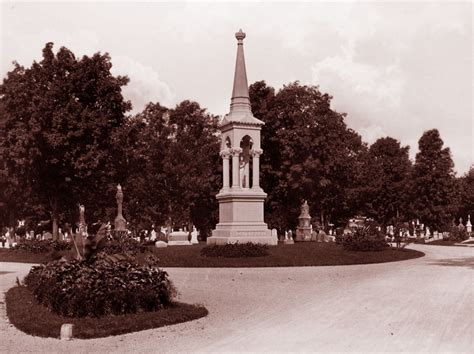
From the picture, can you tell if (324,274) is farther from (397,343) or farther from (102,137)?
(102,137)

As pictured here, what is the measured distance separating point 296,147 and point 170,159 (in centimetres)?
1403

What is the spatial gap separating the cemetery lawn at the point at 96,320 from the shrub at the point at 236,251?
11934 mm

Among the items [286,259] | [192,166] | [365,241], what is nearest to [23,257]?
[286,259]

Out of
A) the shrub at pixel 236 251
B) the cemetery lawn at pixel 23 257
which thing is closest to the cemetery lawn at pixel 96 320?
→ the shrub at pixel 236 251

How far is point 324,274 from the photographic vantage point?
1803 cm

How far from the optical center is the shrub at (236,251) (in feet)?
75.5

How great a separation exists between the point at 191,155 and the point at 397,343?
46.7m

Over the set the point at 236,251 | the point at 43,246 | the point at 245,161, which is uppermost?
the point at 245,161

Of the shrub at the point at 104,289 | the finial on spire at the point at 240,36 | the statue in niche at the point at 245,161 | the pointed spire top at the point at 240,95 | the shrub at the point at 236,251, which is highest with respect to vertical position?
the finial on spire at the point at 240,36

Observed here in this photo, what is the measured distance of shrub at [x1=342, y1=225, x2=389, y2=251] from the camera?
26.9 meters

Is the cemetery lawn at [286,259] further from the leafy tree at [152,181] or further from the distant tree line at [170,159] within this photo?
the leafy tree at [152,181]

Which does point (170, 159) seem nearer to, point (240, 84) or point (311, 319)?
point (240, 84)

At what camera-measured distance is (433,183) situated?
62.8 metres

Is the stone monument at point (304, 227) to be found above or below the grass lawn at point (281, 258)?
above
